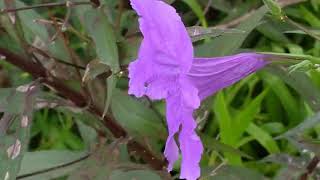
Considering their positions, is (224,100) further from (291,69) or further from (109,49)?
(291,69)

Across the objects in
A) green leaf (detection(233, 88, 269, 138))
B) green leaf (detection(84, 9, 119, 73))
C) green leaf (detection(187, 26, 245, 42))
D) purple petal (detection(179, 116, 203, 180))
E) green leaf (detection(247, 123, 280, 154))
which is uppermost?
green leaf (detection(187, 26, 245, 42))

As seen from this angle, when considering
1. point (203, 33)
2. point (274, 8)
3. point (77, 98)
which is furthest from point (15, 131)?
point (274, 8)

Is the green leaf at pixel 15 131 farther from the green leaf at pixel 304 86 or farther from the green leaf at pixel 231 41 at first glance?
the green leaf at pixel 304 86

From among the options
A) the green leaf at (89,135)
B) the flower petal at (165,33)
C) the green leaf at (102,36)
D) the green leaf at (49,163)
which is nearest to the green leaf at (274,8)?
the flower petal at (165,33)

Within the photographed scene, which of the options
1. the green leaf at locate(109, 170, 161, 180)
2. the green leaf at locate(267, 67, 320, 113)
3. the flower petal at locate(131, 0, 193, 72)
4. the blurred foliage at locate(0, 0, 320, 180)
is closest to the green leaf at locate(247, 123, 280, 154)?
the blurred foliage at locate(0, 0, 320, 180)

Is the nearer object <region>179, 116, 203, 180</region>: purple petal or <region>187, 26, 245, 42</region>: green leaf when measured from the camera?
<region>179, 116, 203, 180</region>: purple petal

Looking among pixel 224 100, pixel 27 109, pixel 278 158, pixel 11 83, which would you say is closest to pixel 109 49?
pixel 27 109

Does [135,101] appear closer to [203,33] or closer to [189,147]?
[203,33]

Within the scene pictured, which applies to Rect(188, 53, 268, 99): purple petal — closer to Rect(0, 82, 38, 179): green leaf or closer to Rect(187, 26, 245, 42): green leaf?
Rect(187, 26, 245, 42): green leaf
